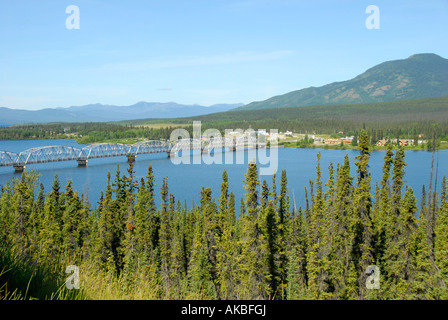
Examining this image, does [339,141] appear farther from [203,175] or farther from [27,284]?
[27,284]

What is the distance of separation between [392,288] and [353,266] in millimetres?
2528

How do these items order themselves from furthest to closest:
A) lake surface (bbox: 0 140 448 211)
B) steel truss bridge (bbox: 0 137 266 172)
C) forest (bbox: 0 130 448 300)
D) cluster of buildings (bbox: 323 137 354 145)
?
cluster of buildings (bbox: 323 137 354 145)
steel truss bridge (bbox: 0 137 266 172)
lake surface (bbox: 0 140 448 211)
forest (bbox: 0 130 448 300)

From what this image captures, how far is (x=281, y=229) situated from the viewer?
92.8 ft

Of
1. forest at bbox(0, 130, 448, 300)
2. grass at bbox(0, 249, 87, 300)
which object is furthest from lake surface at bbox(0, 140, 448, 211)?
grass at bbox(0, 249, 87, 300)

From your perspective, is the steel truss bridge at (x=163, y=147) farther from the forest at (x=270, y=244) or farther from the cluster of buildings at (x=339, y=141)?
the forest at (x=270, y=244)

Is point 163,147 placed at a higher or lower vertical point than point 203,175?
higher

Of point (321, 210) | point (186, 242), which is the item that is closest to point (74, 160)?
point (186, 242)

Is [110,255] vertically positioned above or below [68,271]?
below

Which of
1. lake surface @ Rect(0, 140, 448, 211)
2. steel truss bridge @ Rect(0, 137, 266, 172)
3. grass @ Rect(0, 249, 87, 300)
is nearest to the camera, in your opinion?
grass @ Rect(0, 249, 87, 300)

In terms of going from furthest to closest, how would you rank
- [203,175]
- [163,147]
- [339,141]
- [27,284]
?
1. [339,141]
2. [163,147]
3. [203,175]
4. [27,284]

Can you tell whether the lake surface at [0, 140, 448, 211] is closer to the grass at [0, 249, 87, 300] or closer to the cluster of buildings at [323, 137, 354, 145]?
the cluster of buildings at [323, 137, 354, 145]

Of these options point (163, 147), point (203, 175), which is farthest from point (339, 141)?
point (203, 175)
